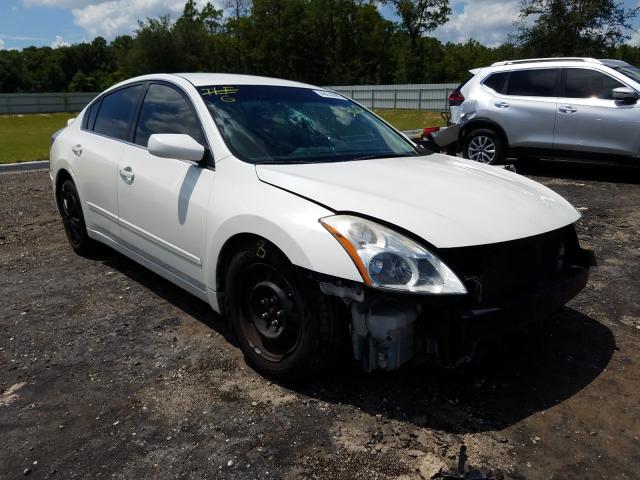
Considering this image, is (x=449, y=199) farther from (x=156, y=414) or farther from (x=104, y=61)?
(x=104, y=61)

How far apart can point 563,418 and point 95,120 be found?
13.7 feet

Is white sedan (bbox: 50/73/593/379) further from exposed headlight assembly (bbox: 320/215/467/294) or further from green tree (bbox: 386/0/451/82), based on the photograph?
green tree (bbox: 386/0/451/82)

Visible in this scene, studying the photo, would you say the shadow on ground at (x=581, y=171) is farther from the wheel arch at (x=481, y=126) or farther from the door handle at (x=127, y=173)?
the door handle at (x=127, y=173)

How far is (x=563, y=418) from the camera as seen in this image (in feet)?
8.80

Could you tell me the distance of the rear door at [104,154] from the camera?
4.18 metres

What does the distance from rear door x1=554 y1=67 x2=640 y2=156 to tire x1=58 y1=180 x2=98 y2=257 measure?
271 inches

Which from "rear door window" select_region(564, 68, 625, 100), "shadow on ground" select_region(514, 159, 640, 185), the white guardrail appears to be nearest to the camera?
"rear door window" select_region(564, 68, 625, 100)

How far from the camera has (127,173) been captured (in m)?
3.91

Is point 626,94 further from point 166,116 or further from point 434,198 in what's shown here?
point 166,116

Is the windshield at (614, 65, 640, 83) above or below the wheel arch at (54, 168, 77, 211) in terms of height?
above

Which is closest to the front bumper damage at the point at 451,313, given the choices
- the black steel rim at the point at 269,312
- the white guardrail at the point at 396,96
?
the black steel rim at the point at 269,312

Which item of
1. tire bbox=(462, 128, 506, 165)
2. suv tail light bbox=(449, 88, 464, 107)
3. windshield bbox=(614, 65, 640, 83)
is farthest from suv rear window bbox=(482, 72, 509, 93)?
windshield bbox=(614, 65, 640, 83)

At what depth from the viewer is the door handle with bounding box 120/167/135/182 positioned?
12.7 ft

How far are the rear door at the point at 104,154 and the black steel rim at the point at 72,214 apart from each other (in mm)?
287
